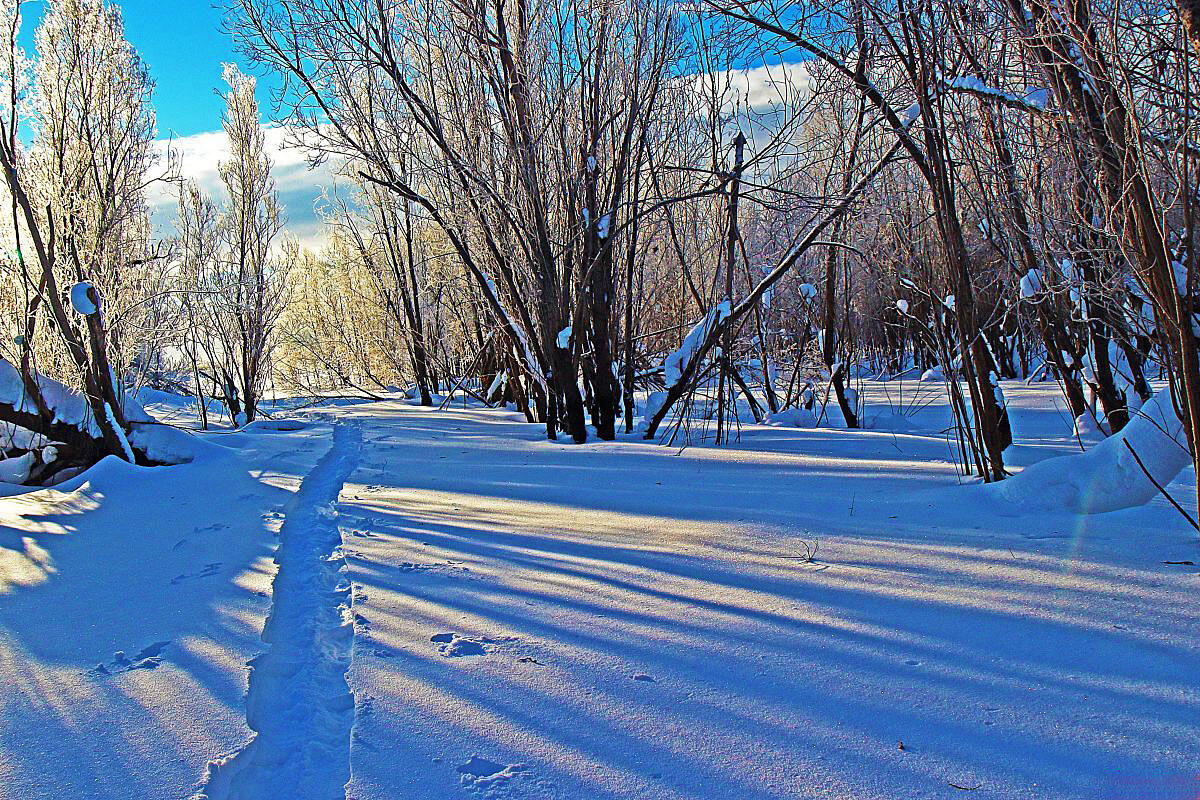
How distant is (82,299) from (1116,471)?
817 cm

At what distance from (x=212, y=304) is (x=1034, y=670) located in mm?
19229

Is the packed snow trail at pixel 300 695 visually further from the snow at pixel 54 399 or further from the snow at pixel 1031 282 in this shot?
the snow at pixel 54 399

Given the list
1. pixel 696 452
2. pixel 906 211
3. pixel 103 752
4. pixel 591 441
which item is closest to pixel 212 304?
pixel 591 441

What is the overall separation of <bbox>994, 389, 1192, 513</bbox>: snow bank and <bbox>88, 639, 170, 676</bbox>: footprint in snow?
3546mm

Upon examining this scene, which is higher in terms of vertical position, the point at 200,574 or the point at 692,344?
the point at 692,344

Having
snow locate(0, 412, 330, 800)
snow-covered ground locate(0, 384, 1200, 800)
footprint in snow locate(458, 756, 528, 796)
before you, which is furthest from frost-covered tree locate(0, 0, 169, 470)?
footprint in snow locate(458, 756, 528, 796)

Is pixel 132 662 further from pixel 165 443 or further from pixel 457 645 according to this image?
pixel 165 443

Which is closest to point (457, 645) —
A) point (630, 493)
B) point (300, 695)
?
point (300, 695)

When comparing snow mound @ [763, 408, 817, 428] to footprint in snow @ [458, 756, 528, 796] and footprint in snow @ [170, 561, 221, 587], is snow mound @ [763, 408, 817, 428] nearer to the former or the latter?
footprint in snow @ [170, 561, 221, 587]

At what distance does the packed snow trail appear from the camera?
1.64m

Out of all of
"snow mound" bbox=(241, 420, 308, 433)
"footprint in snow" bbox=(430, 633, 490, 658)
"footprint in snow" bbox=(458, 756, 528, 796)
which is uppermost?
"snow mound" bbox=(241, 420, 308, 433)

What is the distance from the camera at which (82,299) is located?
699 cm

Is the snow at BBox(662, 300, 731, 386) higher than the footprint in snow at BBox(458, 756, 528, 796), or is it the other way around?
the snow at BBox(662, 300, 731, 386)

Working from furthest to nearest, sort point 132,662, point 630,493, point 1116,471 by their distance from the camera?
point 630,493 < point 1116,471 < point 132,662
